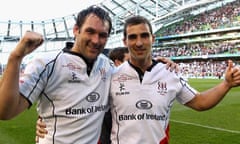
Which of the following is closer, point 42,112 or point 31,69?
A: point 31,69

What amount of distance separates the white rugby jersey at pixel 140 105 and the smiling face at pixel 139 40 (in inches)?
6.8

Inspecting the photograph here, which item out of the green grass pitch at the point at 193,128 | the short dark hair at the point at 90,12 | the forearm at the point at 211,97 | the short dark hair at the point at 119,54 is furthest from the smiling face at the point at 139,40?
the green grass pitch at the point at 193,128

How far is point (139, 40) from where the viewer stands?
122 inches

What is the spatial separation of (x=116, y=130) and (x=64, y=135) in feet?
1.90

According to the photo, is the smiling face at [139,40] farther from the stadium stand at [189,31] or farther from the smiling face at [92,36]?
the stadium stand at [189,31]

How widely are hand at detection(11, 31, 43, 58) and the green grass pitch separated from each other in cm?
595

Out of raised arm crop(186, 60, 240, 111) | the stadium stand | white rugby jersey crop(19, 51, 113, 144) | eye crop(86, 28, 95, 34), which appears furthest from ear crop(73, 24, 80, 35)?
the stadium stand

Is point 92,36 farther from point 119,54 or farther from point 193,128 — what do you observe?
point 193,128

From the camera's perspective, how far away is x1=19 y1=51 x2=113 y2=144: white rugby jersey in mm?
2725

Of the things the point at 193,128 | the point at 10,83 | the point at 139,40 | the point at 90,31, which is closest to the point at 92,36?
the point at 90,31

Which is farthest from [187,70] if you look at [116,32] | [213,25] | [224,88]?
[224,88]

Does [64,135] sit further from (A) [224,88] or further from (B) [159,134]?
(A) [224,88]

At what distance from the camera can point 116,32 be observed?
75.7m

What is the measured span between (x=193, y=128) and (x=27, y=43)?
315 inches
